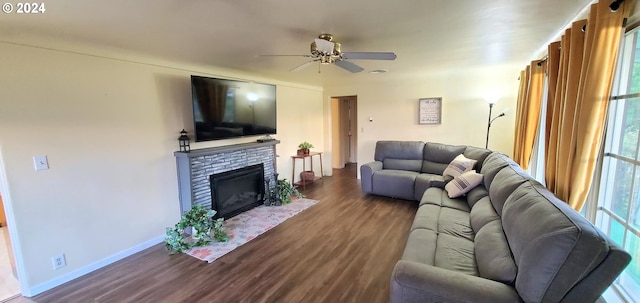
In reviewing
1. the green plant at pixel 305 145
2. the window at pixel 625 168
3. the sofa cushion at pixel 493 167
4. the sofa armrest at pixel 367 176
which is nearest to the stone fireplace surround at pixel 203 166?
the green plant at pixel 305 145

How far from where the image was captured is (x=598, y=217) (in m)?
1.80

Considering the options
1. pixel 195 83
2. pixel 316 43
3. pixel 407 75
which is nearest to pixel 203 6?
pixel 316 43

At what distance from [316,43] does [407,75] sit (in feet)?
11.2

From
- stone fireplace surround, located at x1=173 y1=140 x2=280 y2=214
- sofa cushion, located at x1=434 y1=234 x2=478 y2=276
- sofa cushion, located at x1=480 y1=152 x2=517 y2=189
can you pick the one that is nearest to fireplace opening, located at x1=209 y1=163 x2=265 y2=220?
stone fireplace surround, located at x1=173 y1=140 x2=280 y2=214

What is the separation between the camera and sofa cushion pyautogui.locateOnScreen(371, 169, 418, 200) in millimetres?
4332

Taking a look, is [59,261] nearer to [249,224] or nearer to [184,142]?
[184,142]

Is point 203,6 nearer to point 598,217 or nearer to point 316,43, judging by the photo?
point 316,43

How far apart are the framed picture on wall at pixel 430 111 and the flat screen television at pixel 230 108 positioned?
9.50 ft

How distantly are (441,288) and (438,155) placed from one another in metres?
3.62

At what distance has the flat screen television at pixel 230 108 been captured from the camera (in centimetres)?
327

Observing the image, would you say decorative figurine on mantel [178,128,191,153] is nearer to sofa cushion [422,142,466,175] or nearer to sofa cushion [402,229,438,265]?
sofa cushion [402,229,438,265]

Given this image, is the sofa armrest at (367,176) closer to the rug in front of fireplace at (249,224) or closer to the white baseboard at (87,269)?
the rug in front of fireplace at (249,224)

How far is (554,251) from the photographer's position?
117 centimetres

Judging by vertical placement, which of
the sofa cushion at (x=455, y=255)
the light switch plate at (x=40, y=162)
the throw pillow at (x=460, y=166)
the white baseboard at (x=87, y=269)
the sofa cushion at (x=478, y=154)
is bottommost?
the white baseboard at (x=87, y=269)
